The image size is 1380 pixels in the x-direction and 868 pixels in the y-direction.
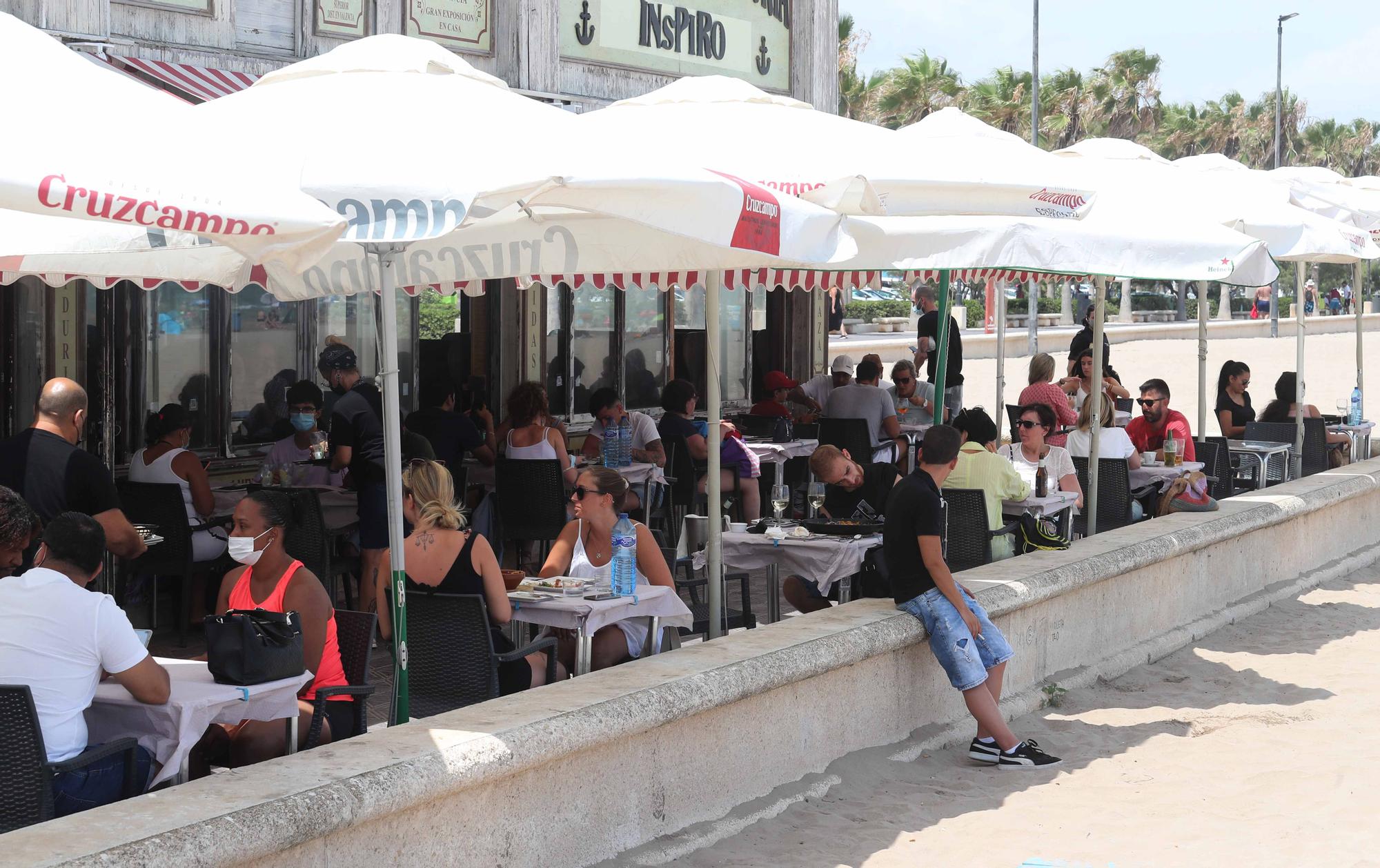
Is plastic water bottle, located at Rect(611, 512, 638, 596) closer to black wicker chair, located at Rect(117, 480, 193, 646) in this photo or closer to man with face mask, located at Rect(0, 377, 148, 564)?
man with face mask, located at Rect(0, 377, 148, 564)

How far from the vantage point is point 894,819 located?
19.6 feet

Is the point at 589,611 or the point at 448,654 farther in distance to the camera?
the point at 589,611

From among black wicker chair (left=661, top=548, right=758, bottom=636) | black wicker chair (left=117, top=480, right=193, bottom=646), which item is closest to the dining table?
black wicker chair (left=661, top=548, right=758, bottom=636)

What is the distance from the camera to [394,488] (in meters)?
5.32

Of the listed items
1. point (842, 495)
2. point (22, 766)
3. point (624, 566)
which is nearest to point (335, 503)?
point (842, 495)

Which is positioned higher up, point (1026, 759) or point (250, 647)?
point (250, 647)

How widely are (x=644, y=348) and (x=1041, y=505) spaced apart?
643cm

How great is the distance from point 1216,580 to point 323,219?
24.3 feet

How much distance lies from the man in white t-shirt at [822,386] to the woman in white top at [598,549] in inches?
263

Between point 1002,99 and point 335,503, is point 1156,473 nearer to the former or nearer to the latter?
point 335,503

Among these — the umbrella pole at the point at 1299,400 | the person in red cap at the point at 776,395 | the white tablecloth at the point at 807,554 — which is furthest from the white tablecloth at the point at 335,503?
the umbrella pole at the point at 1299,400

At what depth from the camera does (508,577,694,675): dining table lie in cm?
591

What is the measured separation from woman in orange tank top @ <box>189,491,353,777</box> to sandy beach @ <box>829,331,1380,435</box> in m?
20.0

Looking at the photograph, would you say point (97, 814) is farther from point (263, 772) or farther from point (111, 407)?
point (111, 407)
